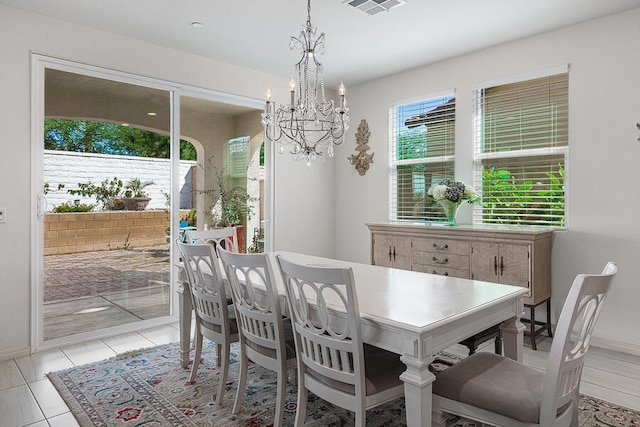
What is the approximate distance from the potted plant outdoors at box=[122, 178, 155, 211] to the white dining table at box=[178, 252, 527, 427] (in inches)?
84.1

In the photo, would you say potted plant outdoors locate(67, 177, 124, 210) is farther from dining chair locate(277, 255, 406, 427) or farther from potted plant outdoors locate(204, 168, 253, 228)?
dining chair locate(277, 255, 406, 427)

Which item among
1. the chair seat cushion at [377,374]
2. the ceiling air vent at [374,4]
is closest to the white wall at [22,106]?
the ceiling air vent at [374,4]

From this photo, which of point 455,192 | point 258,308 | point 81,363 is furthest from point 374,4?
point 81,363

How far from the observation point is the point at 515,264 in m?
3.43

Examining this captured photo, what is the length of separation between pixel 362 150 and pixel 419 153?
79 centimetres

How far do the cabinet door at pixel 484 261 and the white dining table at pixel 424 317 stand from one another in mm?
1281

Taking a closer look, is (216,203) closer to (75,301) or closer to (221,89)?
(221,89)

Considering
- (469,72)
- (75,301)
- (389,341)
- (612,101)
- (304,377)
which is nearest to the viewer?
(389,341)

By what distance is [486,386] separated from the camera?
164 centimetres

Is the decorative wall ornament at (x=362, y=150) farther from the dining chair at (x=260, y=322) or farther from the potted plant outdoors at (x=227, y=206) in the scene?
the dining chair at (x=260, y=322)

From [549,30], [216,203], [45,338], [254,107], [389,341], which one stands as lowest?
[45,338]

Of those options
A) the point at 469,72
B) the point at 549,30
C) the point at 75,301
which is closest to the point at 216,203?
the point at 75,301

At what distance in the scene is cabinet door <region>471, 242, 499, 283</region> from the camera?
3.55 meters

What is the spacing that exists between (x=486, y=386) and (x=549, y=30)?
11.0 feet
